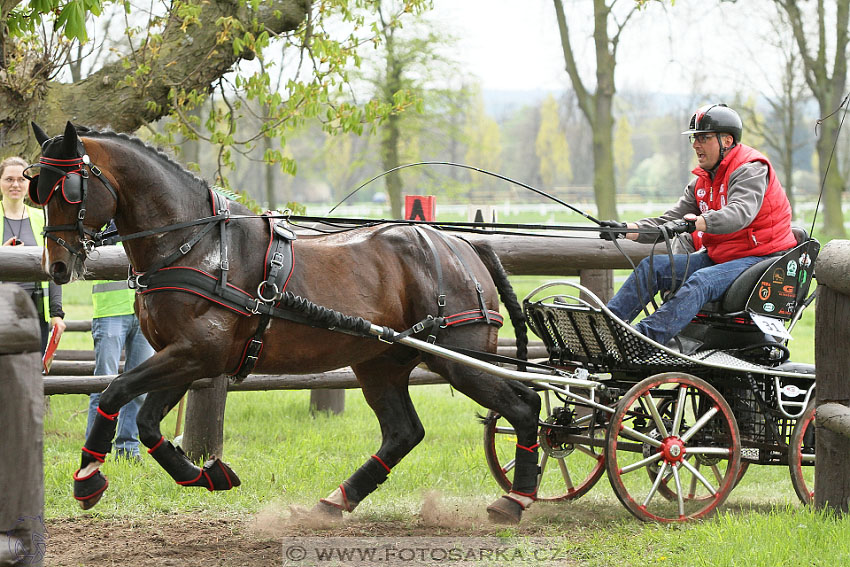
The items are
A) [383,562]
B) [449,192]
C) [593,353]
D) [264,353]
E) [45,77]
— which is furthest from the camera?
[449,192]

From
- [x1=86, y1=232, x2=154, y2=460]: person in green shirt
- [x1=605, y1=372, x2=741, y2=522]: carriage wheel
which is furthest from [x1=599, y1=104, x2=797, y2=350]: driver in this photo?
[x1=86, y1=232, x2=154, y2=460]: person in green shirt

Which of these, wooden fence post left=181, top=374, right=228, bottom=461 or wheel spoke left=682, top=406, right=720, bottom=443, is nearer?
wheel spoke left=682, top=406, right=720, bottom=443

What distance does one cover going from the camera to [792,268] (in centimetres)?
534

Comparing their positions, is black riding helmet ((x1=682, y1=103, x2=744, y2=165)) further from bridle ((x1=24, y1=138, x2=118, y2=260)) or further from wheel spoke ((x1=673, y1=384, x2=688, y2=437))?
bridle ((x1=24, y1=138, x2=118, y2=260))

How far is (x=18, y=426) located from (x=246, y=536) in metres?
2.29

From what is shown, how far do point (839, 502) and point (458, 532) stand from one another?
1991mm

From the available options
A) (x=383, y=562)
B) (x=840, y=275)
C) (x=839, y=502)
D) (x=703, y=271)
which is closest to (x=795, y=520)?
(x=839, y=502)

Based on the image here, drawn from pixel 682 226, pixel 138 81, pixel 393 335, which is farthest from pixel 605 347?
pixel 138 81

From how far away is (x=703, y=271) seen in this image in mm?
5316

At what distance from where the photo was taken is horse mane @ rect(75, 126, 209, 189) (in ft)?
14.7

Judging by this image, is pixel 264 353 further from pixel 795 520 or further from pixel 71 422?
pixel 71 422

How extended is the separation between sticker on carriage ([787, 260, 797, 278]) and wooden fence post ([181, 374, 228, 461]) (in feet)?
12.3

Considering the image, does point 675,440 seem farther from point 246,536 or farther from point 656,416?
point 246,536

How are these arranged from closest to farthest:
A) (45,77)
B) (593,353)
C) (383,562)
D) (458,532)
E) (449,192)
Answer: (383,562) < (458,532) < (593,353) < (45,77) < (449,192)
